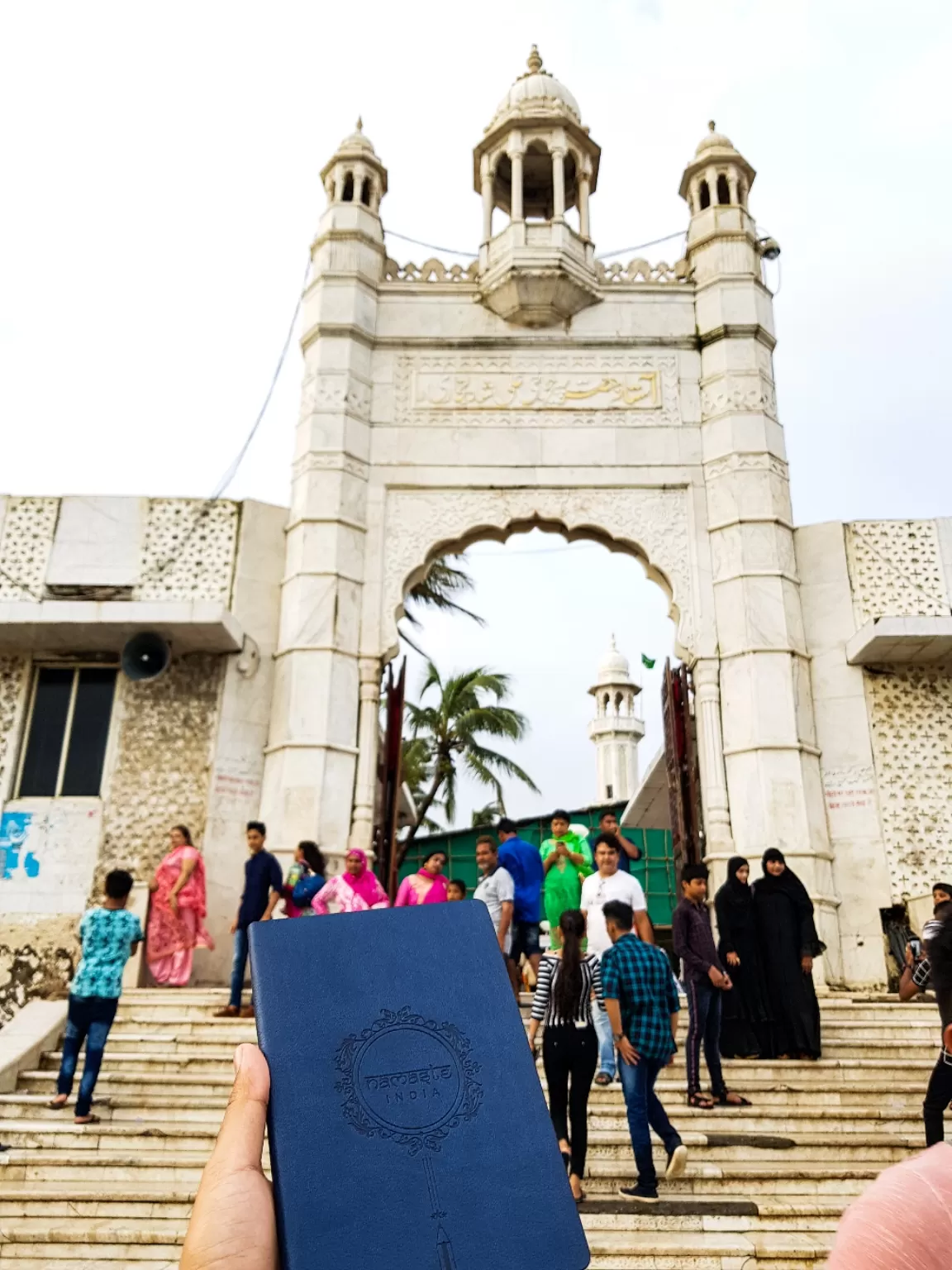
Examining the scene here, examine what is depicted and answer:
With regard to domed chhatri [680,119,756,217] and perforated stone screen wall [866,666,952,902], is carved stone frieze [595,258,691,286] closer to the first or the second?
domed chhatri [680,119,756,217]

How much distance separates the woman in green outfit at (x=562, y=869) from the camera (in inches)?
302

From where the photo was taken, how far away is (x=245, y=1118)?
1.08 m

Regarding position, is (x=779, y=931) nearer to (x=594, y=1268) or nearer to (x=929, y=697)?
(x=594, y=1268)

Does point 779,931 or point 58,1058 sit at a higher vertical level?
point 779,931

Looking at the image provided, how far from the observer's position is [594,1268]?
3.87m

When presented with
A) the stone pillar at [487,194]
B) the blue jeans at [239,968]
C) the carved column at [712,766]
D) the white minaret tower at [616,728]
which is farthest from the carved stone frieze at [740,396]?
the white minaret tower at [616,728]

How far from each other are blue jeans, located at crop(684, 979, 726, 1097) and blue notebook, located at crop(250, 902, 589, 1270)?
16.5 feet

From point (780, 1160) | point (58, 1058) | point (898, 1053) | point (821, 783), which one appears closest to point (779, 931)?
point (898, 1053)

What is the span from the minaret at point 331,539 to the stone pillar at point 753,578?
3842 millimetres

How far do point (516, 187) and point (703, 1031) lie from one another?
1037cm

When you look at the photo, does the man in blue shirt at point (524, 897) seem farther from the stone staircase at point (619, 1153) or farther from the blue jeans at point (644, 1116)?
the blue jeans at point (644, 1116)

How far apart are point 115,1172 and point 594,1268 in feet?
8.35

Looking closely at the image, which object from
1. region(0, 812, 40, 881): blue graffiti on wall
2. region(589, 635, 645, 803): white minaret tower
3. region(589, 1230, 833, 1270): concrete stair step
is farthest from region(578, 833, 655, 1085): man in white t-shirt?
region(589, 635, 645, 803): white minaret tower

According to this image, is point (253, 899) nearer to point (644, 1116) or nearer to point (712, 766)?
point (644, 1116)
